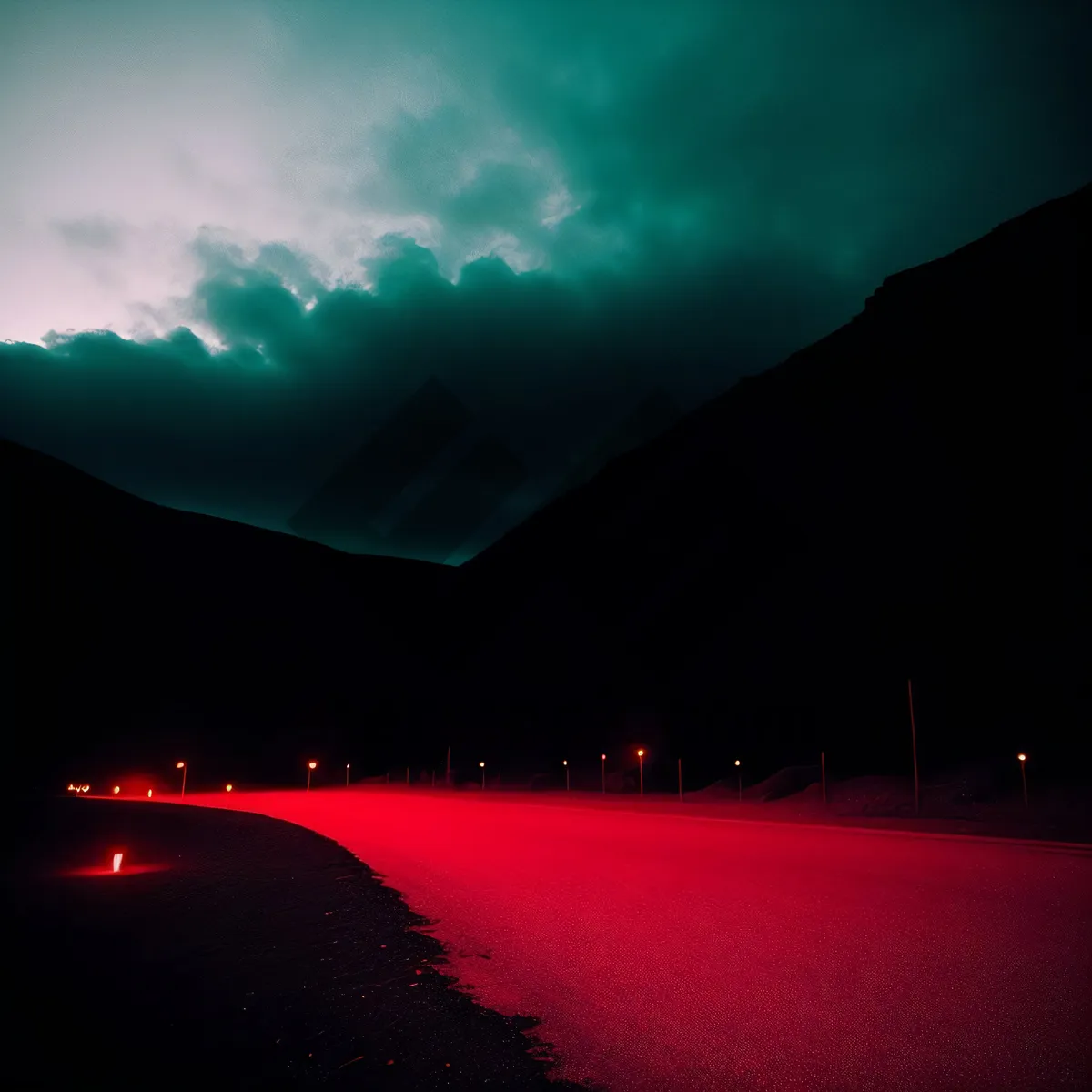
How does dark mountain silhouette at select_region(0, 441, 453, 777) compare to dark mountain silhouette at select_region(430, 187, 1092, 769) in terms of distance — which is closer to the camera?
dark mountain silhouette at select_region(430, 187, 1092, 769)

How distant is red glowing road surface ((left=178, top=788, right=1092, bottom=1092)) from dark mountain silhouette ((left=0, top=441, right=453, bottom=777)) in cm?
11044

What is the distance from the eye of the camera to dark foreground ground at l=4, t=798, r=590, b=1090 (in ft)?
19.1

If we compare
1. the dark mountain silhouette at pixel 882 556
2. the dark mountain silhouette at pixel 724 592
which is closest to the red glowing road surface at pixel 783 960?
the dark mountain silhouette at pixel 724 592

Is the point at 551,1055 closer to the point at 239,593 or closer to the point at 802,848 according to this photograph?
the point at 802,848

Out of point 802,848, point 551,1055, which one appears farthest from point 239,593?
point 551,1055

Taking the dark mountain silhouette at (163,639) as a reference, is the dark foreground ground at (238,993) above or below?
below

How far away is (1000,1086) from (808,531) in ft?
298

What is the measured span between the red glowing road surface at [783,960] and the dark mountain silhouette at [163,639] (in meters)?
110

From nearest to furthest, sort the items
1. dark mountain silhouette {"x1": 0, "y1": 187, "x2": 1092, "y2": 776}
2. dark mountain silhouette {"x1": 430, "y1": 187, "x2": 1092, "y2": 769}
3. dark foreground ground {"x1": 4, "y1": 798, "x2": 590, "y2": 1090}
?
dark foreground ground {"x1": 4, "y1": 798, "x2": 590, "y2": 1090} → dark mountain silhouette {"x1": 430, "y1": 187, "x2": 1092, "y2": 769} → dark mountain silhouette {"x1": 0, "y1": 187, "x2": 1092, "y2": 776}

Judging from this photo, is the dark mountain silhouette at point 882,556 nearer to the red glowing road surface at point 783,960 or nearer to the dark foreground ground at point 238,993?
the red glowing road surface at point 783,960

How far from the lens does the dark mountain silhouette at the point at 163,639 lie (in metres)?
112

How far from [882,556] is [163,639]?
11329cm

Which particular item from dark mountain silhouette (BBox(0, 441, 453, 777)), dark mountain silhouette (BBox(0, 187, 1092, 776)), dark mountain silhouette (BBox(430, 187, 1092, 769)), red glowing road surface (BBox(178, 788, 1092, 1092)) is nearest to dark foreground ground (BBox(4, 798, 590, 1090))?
red glowing road surface (BBox(178, 788, 1092, 1092))

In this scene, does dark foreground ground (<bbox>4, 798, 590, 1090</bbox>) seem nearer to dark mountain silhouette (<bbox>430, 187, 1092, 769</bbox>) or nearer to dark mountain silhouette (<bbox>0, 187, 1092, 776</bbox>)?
dark mountain silhouette (<bbox>0, 187, 1092, 776</bbox>)
